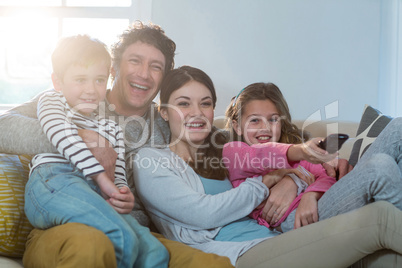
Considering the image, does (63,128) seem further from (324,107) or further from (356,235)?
(324,107)

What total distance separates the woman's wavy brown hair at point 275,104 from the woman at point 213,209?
121mm

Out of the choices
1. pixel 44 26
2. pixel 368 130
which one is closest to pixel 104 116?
pixel 368 130

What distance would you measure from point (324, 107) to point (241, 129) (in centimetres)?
136

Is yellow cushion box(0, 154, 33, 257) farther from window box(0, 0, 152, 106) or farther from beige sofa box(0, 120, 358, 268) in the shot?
window box(0, 0, 152, 106)

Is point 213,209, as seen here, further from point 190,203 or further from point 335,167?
point 335,167

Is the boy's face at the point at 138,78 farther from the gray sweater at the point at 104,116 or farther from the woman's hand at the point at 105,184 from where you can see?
the woman's hand at the point at 105,184

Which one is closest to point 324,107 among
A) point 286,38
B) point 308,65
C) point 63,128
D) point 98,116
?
point 308,65

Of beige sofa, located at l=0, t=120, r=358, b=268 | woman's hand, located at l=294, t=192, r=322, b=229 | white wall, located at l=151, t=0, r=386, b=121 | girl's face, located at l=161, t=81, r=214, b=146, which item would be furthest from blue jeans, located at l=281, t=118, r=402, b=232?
white wall, located at l=151, t=0, r=386, b=121

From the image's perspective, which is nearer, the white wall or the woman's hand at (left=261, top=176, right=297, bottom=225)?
the woman's hand at (left=261, top=176, right=297, bottom=225)

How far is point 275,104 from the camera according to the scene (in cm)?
183

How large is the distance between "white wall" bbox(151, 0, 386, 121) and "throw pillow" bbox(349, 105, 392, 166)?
1.11 meters

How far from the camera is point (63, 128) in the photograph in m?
1.37

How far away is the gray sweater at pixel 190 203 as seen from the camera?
56.4 inches

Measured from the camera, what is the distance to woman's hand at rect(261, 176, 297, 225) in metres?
1.54
